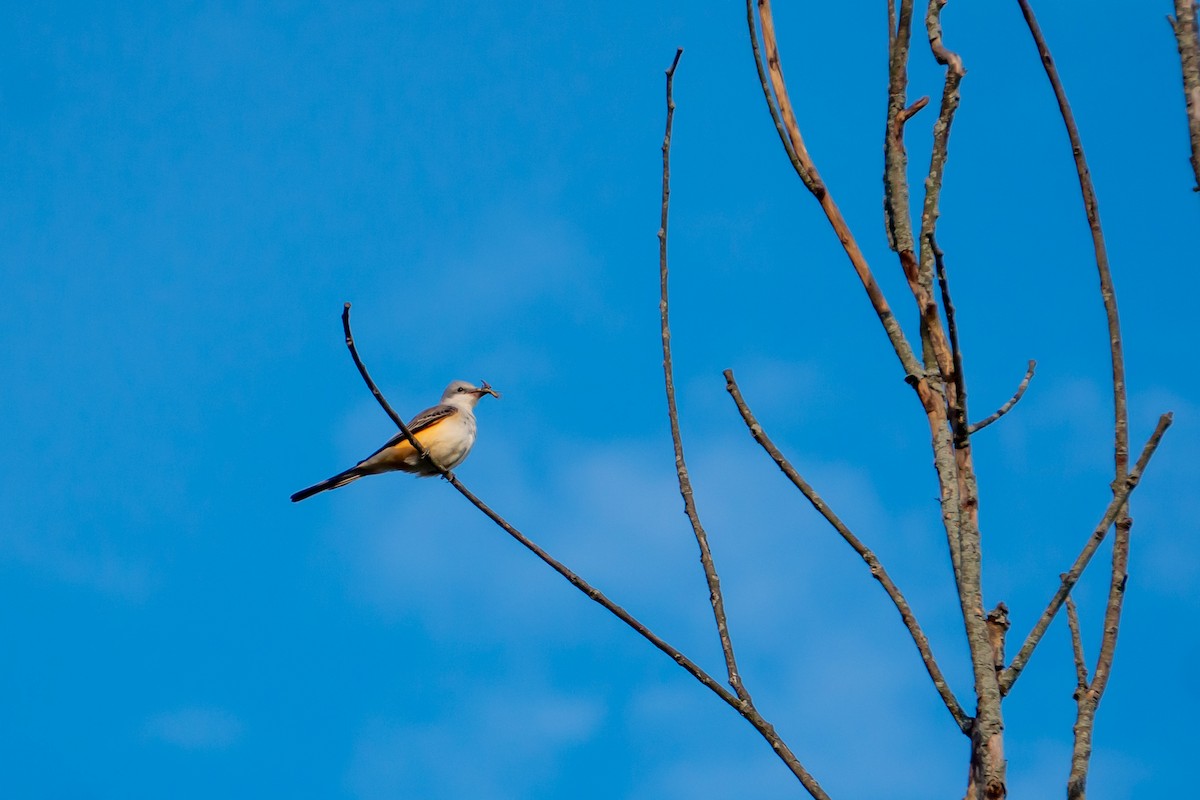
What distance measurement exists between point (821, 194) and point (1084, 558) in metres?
1.24

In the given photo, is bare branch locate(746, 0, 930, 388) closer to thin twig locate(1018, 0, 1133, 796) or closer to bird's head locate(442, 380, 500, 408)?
thin twig locate(1018, 0, 1133, 796)

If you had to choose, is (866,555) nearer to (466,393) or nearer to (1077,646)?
(1077,646)

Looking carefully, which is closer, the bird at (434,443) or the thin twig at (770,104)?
the thin twig at (770,104)

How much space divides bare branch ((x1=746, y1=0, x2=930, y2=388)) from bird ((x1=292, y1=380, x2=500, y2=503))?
8.02 m

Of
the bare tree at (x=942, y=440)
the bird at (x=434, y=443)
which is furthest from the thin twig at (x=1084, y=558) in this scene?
the bird at (x=434, y=443)

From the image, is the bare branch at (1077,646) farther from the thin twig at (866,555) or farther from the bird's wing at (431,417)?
the bird's wing at (431,417)

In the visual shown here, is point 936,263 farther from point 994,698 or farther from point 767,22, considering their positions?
point 767,22

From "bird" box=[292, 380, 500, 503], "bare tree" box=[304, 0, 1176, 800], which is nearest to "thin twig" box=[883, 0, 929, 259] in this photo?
"bare tree" box=[304, 0, 1176, 800]

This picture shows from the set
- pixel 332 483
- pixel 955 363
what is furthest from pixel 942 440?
pixel 332 483

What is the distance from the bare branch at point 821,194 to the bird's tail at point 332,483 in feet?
29.1

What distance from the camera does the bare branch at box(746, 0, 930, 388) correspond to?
3.06 metres

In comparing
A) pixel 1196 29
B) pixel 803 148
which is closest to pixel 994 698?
pixel 803 148

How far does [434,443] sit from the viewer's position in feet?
40.4

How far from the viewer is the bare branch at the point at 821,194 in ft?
10.0
